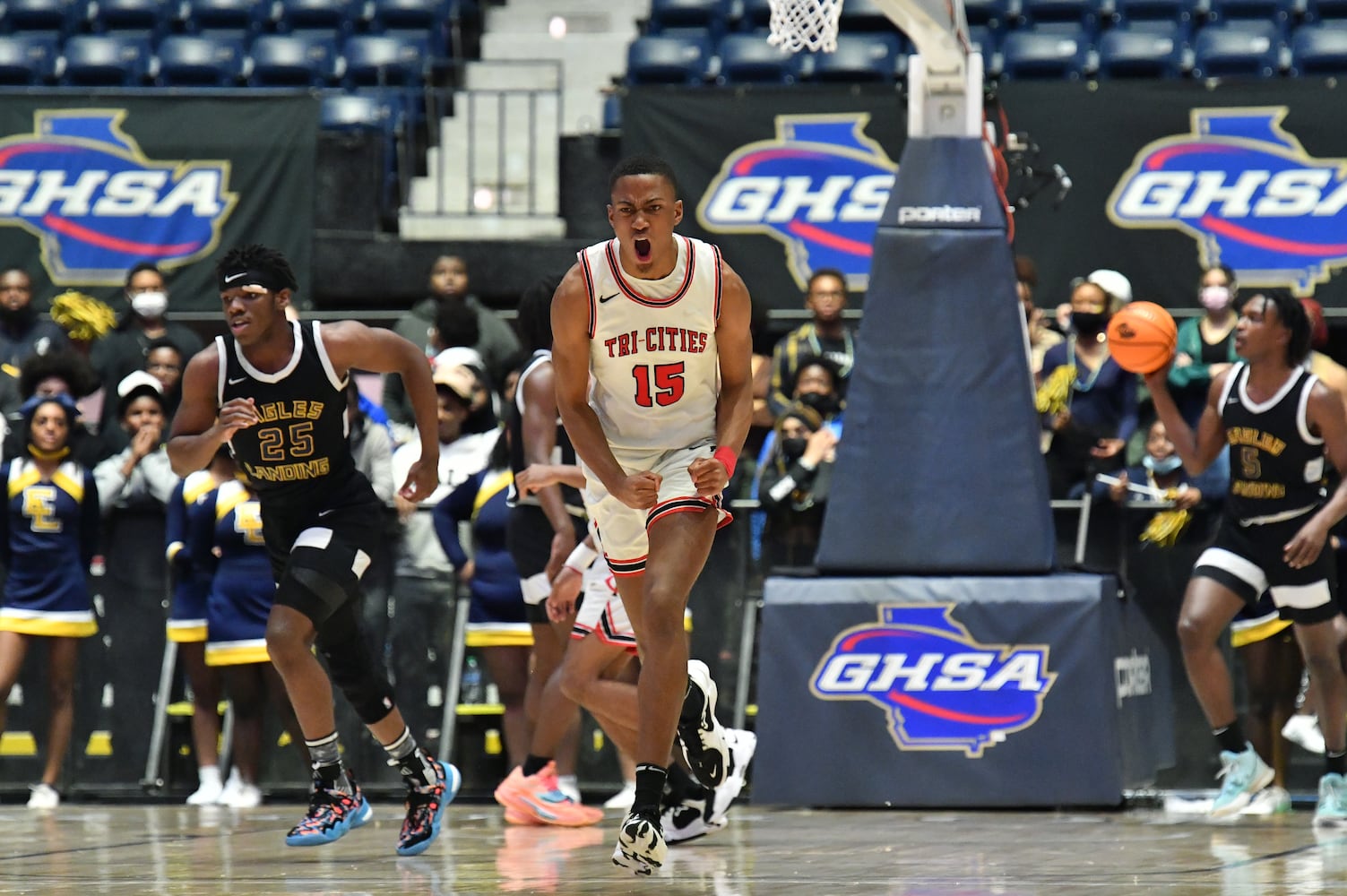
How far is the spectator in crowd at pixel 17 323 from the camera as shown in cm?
1172

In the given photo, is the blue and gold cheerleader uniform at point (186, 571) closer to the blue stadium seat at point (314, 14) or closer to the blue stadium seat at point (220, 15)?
the blue stadium seat at point (314, 14)

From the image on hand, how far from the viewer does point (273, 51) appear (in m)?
15.4

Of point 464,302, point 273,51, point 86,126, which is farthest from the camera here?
point 273,51

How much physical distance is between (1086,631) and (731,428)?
292cm

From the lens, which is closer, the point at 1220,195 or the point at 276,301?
the point at 276,301

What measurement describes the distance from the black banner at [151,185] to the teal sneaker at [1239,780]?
23.5 ft

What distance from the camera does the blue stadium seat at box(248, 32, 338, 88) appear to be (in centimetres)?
1526

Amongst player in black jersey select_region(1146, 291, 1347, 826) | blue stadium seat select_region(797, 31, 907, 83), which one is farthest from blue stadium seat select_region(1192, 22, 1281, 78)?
player in black jersey select_region(1146, 291, 1347, 826)

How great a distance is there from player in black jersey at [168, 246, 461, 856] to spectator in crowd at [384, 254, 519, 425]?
4.08 meters

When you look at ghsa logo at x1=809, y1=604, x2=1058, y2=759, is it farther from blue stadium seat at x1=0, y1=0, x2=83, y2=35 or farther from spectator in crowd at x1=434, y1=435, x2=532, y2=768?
blue stadium seat at x1=0, y1=0, x2=83, y2=35

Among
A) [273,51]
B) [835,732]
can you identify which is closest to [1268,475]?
[835,732]

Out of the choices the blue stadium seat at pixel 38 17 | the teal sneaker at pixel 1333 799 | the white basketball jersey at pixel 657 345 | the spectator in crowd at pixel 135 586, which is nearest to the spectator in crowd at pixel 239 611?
the spectator in crowd at pixel 135 586

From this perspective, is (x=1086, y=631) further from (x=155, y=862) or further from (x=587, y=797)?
(x=155, y=862)

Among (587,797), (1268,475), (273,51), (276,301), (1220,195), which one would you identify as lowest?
(587,797)
